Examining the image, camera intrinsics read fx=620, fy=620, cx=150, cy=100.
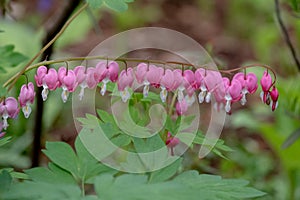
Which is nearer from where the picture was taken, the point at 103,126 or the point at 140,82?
the point at 103,126

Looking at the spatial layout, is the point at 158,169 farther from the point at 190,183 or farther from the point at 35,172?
the point at 35,172

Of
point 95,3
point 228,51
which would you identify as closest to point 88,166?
point 95,3

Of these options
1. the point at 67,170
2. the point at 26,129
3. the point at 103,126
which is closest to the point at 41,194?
the point at 67,170

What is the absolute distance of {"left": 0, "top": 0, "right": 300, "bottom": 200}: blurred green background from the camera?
2777mm

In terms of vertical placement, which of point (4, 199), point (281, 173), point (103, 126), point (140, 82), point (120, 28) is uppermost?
point (120, 28)

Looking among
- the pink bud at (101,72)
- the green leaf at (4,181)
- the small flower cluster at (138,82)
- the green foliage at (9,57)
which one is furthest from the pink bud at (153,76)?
the green foliage at (9,57)

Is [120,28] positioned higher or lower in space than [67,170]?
higher

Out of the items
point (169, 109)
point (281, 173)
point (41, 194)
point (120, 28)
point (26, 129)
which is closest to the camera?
point (41, 194)

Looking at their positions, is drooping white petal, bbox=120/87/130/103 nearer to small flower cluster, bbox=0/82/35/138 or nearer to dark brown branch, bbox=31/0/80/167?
small flower cluster, bbox=0/82/35/138

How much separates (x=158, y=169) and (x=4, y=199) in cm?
35

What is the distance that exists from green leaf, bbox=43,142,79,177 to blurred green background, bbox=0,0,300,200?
858 millimetres

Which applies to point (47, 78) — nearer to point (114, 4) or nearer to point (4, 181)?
point (114, 4)

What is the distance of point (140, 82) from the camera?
4.98ft

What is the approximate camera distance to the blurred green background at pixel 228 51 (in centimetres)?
278
